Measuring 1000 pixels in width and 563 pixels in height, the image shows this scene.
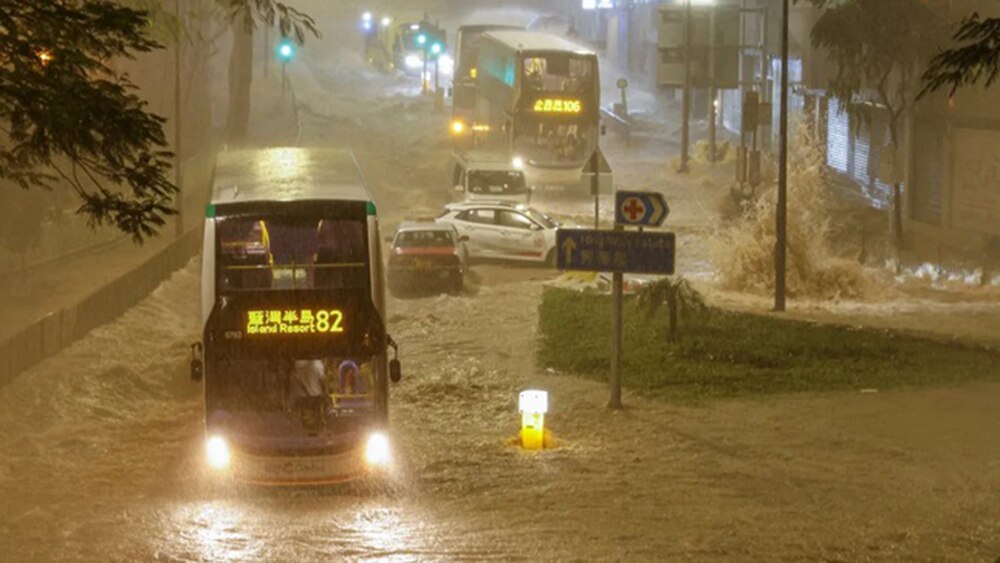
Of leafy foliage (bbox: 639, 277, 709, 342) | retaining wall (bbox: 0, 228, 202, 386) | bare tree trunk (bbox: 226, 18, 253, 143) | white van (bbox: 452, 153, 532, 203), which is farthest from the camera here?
bare tree trunk (bbox: 226, 18, 253, 143)

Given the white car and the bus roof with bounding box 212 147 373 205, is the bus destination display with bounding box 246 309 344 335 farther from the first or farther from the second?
the white car

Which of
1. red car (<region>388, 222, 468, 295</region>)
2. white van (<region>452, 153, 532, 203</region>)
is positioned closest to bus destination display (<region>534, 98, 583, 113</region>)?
white van (<region>452, 153, 532, 203</region>)

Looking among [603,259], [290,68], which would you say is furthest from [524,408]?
[290,68]

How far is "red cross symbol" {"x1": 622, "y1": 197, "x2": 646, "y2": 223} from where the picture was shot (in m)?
19.6

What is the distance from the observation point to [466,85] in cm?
5772

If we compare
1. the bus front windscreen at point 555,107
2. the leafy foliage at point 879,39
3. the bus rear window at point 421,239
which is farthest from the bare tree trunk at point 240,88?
the bus rear window at point 421,239

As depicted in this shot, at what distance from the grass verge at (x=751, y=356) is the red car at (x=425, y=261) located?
380cm

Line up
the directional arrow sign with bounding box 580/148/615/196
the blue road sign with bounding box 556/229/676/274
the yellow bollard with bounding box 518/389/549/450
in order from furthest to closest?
the directional arrow sign with bounding box 580/148/615/196 < the blue road sign with bounding box 556/229/676/274 < the yellow bollard with bounding box 518/389/549/450

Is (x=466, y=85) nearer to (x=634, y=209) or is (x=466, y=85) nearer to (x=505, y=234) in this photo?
(x=505, y=234)

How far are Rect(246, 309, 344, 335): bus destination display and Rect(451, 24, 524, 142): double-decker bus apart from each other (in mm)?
40485

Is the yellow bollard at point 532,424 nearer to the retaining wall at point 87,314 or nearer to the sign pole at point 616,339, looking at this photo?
the sign pole at point 616,339

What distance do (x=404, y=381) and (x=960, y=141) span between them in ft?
67.7

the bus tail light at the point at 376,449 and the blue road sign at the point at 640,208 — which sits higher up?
the blue road sign at the point at 640,208

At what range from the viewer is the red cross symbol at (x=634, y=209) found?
19641 mm
